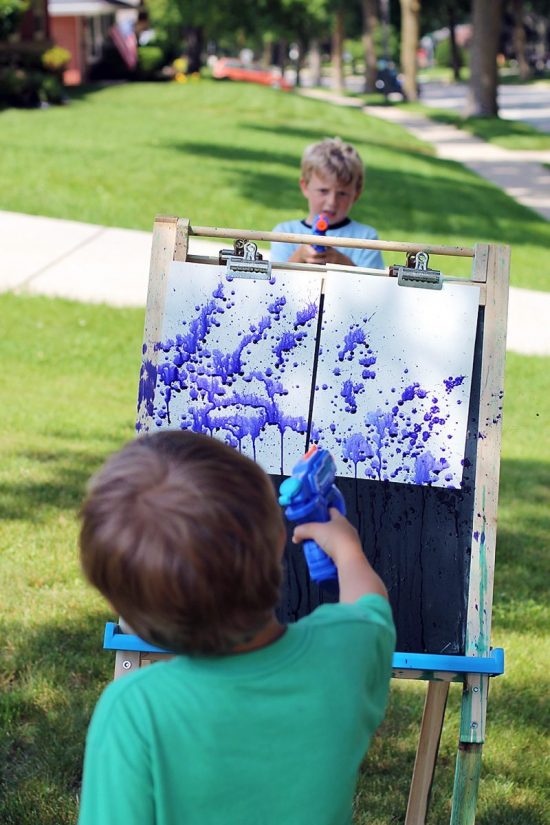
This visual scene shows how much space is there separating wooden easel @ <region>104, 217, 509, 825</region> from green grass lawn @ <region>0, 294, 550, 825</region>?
0.69m

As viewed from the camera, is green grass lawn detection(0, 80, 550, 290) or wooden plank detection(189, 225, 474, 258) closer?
wooden plank detection(189, 225, 474, 258)

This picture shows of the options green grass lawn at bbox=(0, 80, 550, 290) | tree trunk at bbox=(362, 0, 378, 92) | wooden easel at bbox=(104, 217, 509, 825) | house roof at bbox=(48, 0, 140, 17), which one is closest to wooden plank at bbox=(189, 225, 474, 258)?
wooden easel at bbox=(104, 217, 509, 825)

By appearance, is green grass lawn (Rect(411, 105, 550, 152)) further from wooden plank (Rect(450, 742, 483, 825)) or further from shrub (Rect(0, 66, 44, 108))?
wooden plank (Rect(450, 742, 483, 825))

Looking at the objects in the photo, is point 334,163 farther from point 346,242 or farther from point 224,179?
point 224,179

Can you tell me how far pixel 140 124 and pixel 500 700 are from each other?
2209cm

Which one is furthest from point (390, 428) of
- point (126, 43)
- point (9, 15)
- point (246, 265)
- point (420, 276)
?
point (126, 43)

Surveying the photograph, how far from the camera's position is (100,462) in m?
6.40

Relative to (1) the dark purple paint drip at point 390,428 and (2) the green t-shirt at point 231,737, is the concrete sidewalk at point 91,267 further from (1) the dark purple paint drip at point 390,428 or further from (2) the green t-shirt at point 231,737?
(2) the green t-shirt at point 231,737

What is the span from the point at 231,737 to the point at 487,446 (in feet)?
5.07

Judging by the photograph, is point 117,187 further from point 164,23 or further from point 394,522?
point 164,23

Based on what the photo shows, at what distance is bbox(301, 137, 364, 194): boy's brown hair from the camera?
479 cm

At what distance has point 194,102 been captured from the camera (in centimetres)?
3347


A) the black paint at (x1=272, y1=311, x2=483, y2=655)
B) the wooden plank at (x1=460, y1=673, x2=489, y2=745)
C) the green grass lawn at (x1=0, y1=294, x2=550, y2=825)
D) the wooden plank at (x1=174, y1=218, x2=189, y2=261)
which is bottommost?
the green grass lawn at (x1=0, y1=294, x2=550, y2=825)

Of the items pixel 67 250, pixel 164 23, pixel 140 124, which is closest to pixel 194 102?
pixel 140 124
